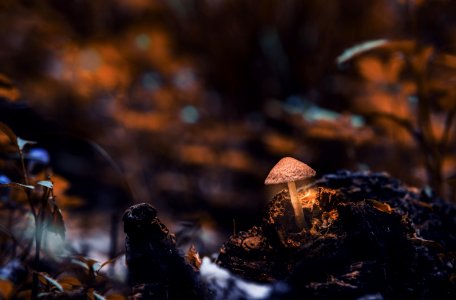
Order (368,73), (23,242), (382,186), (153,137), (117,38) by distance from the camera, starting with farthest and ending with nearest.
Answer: (117,38)
(153,137)
(368,73)
(23,242)
(382,186)

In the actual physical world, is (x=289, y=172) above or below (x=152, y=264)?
above

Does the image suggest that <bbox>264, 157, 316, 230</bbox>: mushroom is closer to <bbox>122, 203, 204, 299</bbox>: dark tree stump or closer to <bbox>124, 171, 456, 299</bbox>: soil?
<bbox>124, 171, 456, 299</bbox>: soil

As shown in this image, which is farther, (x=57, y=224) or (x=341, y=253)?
(x=57, y=224)

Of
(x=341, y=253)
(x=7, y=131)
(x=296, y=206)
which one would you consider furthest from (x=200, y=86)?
(x=341, y=253)

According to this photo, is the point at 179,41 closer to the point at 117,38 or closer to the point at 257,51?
the point at 117,38

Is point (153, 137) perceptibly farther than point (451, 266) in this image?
Yes

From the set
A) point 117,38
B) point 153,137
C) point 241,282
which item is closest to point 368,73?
point 153,137

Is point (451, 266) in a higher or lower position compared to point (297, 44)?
lower

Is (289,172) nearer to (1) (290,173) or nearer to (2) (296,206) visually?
(1) (290,173)
